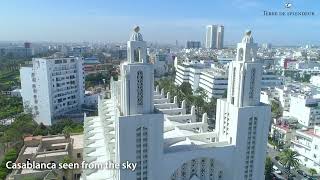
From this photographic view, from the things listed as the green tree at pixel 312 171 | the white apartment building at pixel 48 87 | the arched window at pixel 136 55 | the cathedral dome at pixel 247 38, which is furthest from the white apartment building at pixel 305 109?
the white apartment building at pixel 48 87

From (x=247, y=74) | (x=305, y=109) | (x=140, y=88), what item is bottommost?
(x=305, y=109)

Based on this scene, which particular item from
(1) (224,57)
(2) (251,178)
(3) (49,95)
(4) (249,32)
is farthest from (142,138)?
(1) (224,57)

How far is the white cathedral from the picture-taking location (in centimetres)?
2083

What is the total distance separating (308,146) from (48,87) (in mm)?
44442

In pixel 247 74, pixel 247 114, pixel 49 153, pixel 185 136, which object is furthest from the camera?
pixel 49 153

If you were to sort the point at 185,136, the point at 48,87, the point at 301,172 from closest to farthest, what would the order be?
1. the point at 185,136
2. the point at 301,172
3. the point at 48,87

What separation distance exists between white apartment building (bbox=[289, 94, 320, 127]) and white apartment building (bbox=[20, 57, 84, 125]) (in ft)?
146

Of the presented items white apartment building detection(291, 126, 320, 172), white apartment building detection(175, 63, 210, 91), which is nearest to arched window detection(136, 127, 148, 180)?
white apartment building detection(291, 126, 320, 172)

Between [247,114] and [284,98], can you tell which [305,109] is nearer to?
[284,98]

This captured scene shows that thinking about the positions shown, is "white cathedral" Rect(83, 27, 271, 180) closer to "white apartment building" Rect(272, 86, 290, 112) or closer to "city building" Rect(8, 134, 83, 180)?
"city building" Rect(8, 134, 83, 180)

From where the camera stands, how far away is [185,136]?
24641 mm

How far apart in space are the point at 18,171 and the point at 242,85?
24086mm

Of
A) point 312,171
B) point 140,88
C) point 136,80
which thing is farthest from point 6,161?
point 312,171

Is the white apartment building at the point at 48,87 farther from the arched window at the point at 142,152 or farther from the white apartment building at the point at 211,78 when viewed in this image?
the arched window at the point at 142,152
